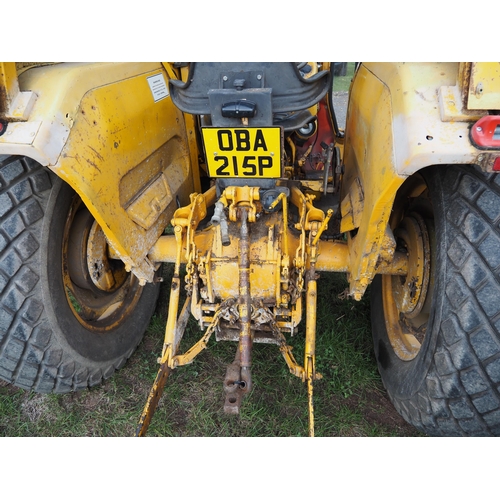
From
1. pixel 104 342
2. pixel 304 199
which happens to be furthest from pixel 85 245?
pixel 304 199

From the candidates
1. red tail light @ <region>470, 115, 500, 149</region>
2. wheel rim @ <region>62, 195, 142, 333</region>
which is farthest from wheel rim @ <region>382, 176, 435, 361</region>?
wheel rim @ <region>62, 195, 142, 333</region>

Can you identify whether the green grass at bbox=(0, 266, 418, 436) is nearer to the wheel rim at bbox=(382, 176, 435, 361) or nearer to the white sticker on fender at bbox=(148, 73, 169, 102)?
the wheel rim at bbox=(382, 176, 435, 361)

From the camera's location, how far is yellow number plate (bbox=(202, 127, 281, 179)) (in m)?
1.62

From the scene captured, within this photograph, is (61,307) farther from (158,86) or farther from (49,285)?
(158,86)

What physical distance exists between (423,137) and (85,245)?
1548 mm

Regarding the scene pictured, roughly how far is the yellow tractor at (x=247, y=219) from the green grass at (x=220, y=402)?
0.21 meters

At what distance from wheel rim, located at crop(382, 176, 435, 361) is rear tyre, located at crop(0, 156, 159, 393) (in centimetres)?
147

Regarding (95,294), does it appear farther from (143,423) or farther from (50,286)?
(143,423)

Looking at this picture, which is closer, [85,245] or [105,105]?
[105,105]

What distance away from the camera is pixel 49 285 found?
5.85 feet

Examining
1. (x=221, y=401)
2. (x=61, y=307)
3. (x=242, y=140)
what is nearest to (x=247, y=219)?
(x=242, y=140)

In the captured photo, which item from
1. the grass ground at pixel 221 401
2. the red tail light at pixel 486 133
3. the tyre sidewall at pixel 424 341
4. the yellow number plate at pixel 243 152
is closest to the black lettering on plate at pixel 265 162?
the yellow number plate at pixel 243 152

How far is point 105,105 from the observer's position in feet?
5.43

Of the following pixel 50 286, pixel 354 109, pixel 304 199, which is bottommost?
pixel 50 286
